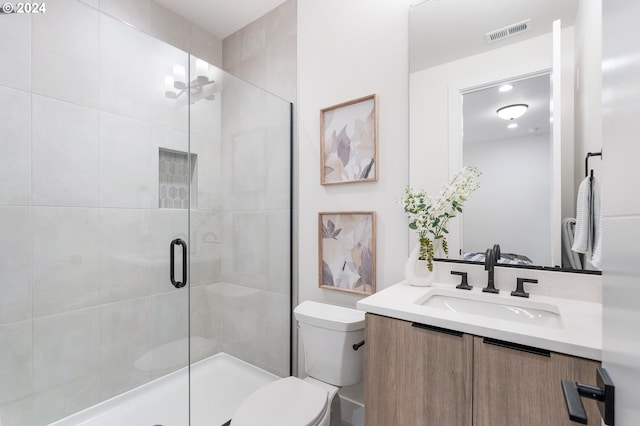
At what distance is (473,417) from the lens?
0.90m

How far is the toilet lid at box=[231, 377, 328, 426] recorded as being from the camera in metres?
1.17

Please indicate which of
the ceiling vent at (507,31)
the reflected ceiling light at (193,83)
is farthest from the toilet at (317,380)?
the ceiling vent at (507,31)

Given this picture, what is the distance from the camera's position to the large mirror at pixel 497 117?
123 cm

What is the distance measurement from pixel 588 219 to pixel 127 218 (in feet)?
7.29

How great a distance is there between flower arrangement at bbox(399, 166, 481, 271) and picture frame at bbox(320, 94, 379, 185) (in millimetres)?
307

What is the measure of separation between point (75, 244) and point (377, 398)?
163cm

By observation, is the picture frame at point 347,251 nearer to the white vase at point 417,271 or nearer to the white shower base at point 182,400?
the white vase at point 417,271

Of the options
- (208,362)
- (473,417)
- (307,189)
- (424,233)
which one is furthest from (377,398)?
(307,189)

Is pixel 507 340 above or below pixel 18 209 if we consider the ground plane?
below

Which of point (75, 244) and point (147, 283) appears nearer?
point (75, 244)

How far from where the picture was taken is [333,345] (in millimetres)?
1448

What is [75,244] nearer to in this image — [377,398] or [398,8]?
[377,398]

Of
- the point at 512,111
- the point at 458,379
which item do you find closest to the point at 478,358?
the point at 458,379

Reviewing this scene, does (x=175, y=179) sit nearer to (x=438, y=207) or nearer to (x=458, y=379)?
(x=438, y=207)
